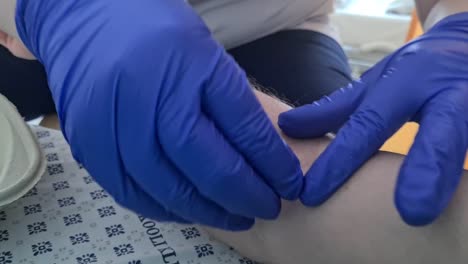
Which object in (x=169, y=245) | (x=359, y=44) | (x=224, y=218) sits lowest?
(x=359, y=44)

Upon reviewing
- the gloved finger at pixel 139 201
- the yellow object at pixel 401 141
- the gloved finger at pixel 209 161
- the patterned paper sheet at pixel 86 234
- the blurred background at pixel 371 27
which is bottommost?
the blurred background at pixel 371 27

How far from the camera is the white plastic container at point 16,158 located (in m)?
0.85

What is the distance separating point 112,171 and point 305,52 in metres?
0.61

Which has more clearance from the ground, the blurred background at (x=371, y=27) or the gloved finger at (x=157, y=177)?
the gloved finger at (x=157, y=177)

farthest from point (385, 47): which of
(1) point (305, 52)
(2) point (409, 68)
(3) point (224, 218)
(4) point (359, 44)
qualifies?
(3) point (224, 218)

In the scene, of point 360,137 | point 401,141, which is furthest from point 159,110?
point 401,141

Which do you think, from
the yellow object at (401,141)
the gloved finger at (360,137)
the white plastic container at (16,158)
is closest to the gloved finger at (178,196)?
the gloved finger at (360,137)

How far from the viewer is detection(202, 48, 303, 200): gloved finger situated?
0.64m

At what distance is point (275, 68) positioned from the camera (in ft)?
3.74

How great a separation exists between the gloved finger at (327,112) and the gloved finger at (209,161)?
146 millimetres

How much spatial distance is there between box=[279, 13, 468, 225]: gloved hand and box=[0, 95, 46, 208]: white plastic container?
0.36 metres

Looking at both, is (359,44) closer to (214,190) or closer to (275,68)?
(275,68)

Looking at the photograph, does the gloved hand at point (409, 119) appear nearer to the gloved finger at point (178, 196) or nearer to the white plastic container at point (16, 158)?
the gloved finger at point (178, 196)

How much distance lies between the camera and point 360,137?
710mm
